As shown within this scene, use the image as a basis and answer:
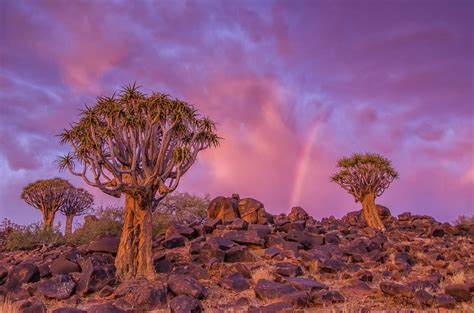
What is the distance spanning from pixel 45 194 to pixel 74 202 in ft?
10.4

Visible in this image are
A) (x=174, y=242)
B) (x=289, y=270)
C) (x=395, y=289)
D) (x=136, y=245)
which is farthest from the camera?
(x=174, y=242)

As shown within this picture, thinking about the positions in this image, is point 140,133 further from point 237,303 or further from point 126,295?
point 237,303

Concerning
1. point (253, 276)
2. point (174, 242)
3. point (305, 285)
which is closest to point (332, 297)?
point (305, 285)

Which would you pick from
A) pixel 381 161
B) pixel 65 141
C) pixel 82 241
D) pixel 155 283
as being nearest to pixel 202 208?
pixel 82 241

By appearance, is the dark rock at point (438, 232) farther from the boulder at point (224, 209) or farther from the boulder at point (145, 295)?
the boulder at point (145, 295)

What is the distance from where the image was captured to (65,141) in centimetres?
1673

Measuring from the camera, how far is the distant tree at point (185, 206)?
35.1 metres

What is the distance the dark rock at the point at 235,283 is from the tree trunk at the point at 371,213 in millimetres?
20663

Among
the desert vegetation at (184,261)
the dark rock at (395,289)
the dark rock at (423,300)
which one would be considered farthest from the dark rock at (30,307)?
the dark rock at (423,300)

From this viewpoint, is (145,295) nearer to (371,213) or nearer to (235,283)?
(235,283)

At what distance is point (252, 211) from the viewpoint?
25.9 meters

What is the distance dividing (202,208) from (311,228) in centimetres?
1292

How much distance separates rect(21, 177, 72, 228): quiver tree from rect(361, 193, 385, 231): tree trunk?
30716 mm

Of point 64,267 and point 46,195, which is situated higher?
point 46,195
